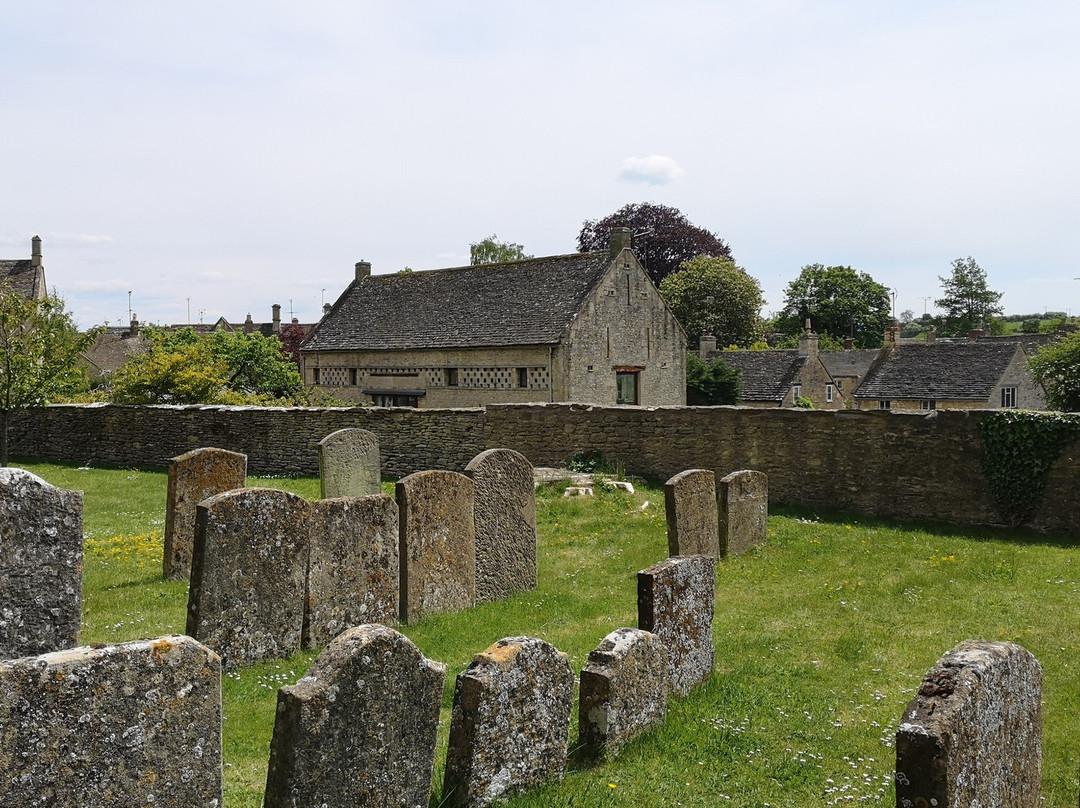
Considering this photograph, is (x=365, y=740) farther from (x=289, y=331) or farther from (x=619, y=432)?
(x=289, y=331)

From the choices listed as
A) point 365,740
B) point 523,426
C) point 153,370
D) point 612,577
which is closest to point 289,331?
point 153,370

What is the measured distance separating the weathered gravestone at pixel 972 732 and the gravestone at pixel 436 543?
5.56 metres

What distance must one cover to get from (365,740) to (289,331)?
69.7 m

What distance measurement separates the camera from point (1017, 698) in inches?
171

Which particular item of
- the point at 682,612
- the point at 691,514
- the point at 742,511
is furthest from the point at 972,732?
the point at 742,511

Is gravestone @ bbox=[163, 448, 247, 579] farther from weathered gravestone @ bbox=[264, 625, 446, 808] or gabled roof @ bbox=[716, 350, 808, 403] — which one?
gabled roof @ bbox=[716, 350, 808, 403]

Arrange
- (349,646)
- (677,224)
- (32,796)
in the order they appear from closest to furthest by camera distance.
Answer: (32,796), (349,646), (677,224)

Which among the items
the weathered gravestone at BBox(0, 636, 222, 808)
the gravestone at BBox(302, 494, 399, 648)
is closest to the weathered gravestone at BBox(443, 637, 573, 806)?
the weathered gravestone at BBox(0, 636, 222, 808)

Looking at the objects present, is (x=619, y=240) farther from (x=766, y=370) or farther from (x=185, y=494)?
(x=185, y=494)

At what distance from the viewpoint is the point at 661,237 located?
220ft

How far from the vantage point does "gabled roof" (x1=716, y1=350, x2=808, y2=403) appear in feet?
160

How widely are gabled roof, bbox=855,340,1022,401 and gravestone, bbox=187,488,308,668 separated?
4398 cm

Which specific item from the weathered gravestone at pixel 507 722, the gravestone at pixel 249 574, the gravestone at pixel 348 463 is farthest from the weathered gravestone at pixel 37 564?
the gravestone at pixel 348 463

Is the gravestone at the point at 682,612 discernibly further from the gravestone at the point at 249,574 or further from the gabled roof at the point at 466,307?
the gabled roof at the point at 466,307
